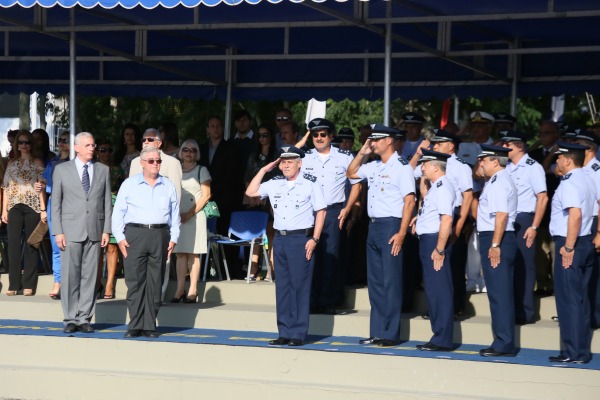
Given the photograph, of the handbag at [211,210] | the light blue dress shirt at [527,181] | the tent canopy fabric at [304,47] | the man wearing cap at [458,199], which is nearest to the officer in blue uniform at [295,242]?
the man wearing cap at [458,199]

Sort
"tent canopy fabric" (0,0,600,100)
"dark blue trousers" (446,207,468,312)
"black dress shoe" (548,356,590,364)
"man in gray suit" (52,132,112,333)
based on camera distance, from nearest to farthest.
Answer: "black dress shoe" (548,356,590,364), "dark blue trousers" (446,207,468,312), "man in gray suit" (52,132,112,333), "tent canopy fabric" (0,0,600,100)

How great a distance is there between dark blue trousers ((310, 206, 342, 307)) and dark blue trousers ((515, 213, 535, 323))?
5.48ft

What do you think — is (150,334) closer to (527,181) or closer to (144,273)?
(144,273)

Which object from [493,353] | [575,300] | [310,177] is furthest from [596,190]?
[310,177]

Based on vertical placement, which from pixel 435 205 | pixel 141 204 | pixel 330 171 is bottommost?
pixel 141 204

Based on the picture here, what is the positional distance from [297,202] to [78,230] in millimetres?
2102

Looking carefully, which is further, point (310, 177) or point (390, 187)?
point (310, 177)

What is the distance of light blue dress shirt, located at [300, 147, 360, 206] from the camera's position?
11.9 metres

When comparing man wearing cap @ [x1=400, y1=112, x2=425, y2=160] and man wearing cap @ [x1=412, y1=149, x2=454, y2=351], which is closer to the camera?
man wearing cap @ [x1=412, y1=149, x2=454, y2=351]

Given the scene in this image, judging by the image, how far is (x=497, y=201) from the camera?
1038 centimetres

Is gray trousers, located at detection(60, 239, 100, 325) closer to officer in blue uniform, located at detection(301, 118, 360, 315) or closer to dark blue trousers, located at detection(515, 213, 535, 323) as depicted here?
officer in blue uniform, located at detection(301, 118, 360, 315)

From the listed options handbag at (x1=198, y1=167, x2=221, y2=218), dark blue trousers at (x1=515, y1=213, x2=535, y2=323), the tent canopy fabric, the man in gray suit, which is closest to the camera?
dark blue trousers at (x1=515, y1=213, x2=535, y2=323)

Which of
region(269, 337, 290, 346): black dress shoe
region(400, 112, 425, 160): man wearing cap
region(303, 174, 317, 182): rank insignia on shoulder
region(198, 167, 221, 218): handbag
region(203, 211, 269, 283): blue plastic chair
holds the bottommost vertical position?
region(269, 337, 290, 346): black dress shoe

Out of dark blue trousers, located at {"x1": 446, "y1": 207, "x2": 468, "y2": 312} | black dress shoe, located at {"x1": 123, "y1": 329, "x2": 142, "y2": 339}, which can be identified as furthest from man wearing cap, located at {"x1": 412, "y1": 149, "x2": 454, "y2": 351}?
black dress shoe, located at {"x1": 123, "y1": 329, "x2": 142, "y2": 339}
